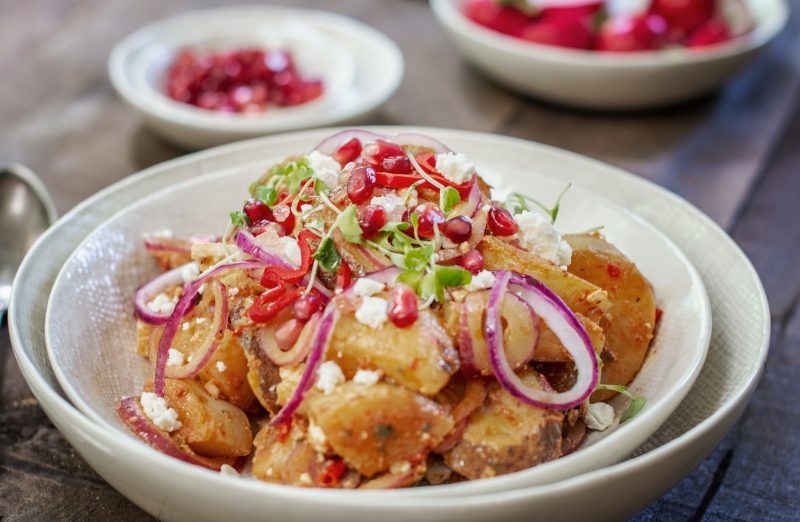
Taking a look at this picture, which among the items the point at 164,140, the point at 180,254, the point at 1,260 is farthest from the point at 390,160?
the point at 164,140

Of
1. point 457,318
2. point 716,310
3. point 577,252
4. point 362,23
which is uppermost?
Result: point 457,318

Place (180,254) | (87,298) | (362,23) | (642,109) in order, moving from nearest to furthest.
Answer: (87,298) → (180,254) → (642,109) → (362,23)

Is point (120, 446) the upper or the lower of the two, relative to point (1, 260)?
upper

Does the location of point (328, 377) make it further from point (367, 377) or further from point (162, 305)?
point (162, 305)

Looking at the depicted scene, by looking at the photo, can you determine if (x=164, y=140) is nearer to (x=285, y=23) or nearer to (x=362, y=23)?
(x=285, y=23)

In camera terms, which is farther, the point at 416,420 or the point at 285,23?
the point at 285,23

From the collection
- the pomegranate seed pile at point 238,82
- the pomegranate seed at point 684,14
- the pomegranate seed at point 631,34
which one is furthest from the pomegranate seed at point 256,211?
the pomegranate seed at point 684,14

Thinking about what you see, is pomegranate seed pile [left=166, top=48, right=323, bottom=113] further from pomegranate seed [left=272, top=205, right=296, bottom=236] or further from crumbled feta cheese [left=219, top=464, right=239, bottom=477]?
crumbled feta cheese [left=219, top=464, right=239, bottom=477]

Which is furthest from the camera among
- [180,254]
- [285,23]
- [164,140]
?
[285,23]
